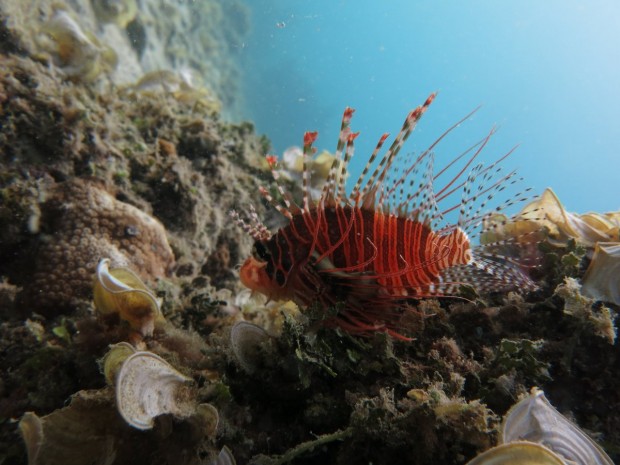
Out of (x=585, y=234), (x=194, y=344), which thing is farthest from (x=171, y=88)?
(x=585, y=234)

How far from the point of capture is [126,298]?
2100 mm

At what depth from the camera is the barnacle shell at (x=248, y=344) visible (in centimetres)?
192

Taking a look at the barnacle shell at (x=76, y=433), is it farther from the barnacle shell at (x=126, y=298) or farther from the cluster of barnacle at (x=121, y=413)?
the barnacle shell at (x=126, y=298)

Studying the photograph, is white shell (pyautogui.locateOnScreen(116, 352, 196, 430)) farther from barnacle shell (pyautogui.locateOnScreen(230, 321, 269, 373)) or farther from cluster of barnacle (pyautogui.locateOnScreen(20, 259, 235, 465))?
barnacle shell (pyautogui.locateOnScreen(230, 321, 269, 373))

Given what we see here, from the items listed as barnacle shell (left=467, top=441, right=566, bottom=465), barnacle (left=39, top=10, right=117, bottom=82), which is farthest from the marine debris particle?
barnacle shell (left=467, top=441, right=566, bottom=465)

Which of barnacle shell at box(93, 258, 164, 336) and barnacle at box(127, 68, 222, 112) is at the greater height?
barnacle at box(127, 68, 222, 112)

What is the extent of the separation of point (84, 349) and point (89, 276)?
105 cm

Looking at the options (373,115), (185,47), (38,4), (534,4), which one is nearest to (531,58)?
(534,4)

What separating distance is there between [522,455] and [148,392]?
4.76ft

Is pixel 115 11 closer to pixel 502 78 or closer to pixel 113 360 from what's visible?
pixel 113 360

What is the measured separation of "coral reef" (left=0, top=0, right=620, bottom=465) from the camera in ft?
5.06

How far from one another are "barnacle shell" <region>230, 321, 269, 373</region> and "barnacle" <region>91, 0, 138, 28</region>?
40.9ft

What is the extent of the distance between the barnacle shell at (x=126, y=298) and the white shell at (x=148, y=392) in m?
0.66

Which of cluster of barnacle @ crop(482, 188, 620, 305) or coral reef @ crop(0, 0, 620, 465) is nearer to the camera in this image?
coral reef @ crop(0, 0, 620, 465)
